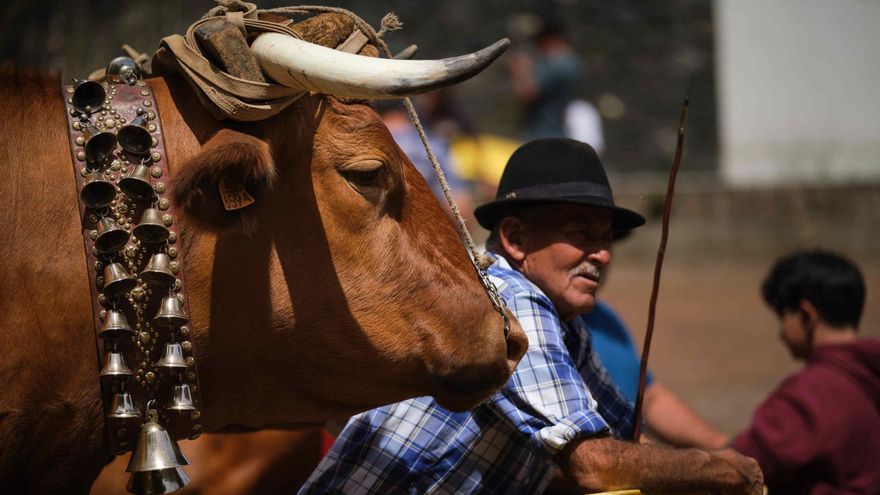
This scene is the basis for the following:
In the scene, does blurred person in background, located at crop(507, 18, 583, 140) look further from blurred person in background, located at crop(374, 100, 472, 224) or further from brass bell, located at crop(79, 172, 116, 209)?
Result: brass bell, located at crop(79, 172, 116, 209)

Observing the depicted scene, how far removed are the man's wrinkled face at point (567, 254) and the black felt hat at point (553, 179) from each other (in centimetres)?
7

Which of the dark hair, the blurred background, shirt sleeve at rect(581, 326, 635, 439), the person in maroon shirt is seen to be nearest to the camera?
shirt sleeve at rect(581, 326, 635, 439)

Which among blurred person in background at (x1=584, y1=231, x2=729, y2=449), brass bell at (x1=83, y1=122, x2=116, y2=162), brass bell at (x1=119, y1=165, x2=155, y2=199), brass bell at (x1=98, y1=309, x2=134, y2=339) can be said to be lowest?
blurred person in background at (x1=584, y1=231, x2=729, y2=449)

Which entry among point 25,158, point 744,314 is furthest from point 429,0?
point 25,158

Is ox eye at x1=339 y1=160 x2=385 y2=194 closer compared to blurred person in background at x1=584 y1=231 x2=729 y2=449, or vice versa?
ox eye at x1=339 y1=160 x2=385 y2=194

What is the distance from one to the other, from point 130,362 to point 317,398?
0.50m

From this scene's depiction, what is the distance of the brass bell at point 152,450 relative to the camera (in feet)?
8.53

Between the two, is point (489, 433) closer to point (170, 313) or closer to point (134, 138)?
point (170, 313)

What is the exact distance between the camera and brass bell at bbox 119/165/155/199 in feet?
8.48

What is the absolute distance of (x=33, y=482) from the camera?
264 centimetres

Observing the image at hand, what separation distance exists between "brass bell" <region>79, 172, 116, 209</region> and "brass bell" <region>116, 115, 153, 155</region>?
10cm

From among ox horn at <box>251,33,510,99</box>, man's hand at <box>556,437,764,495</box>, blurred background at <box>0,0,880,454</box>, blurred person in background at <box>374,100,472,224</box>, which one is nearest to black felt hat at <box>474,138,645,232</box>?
man's hand at <box>556,437,764,495</box>

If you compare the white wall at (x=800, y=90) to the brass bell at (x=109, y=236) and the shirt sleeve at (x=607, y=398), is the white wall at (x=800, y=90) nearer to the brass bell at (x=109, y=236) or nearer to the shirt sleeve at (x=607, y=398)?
the shirt sleeve at (x=607, y=398)

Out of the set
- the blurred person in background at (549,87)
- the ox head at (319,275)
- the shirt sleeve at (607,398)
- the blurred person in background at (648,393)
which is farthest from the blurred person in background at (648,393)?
the blurred person in background at (549,87)
